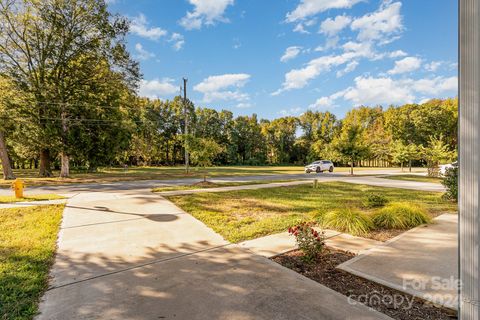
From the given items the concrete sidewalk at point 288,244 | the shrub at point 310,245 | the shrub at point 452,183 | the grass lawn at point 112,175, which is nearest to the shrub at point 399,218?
the concrete sidewalk at point 288,244

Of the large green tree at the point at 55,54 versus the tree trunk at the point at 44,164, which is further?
the tree trunk at the point at 44,164

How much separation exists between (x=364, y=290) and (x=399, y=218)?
3469 millimetres

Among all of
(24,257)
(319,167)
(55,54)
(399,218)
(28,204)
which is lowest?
(24,257)

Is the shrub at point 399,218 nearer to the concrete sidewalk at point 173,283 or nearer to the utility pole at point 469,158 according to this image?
the concrete sidewalk at point 173,283

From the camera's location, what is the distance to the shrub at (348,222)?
514cm

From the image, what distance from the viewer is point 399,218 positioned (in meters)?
5.55

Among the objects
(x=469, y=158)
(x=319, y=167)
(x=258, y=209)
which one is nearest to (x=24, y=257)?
(x=258, y=209)

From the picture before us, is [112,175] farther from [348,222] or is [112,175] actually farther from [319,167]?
[319,167]

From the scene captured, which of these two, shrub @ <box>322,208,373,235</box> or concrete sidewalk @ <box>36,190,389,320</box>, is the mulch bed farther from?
shrub @ <box>322,208,373,235</box>

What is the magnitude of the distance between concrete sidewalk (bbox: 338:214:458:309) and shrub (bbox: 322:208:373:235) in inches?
25.5

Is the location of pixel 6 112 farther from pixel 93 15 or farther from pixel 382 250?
pixel 382 250

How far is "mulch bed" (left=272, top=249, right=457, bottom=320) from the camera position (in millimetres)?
2463

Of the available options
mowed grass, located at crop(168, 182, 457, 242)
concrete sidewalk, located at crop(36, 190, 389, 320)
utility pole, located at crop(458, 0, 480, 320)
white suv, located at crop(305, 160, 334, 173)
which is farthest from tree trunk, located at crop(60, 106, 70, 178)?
white suv, located at crop(305, 160, 334, 173)

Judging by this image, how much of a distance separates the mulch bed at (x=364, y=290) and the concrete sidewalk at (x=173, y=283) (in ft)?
0.59
